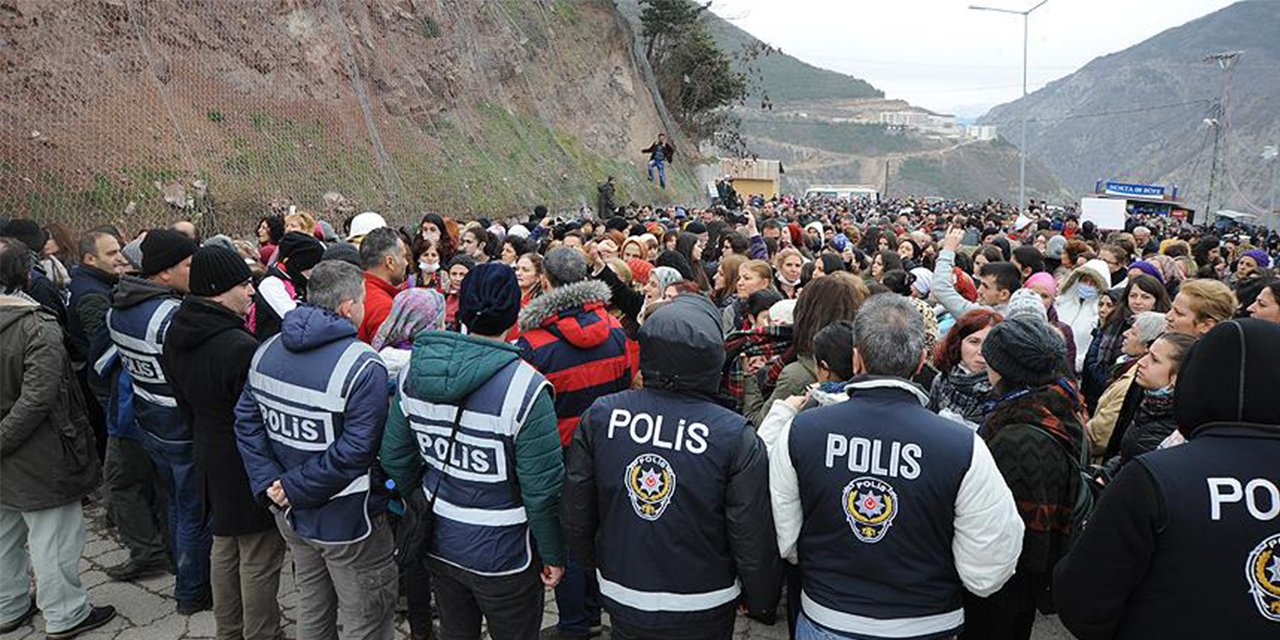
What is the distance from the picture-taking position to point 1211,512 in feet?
6.15

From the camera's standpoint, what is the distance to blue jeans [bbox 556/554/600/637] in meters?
4.05

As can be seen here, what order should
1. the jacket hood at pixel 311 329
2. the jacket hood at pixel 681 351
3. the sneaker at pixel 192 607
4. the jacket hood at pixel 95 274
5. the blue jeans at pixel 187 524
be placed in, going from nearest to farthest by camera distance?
the jacket hood at pixel 681 351 < the jacket hood at pixel 311 329 < the blue jeans at pixel 187 524 < the sneaker at pixel 192 607 < the jacket hood at pixel 95 274

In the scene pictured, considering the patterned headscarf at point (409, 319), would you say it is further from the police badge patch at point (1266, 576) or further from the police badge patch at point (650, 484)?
the police badge patch at point (1266, 576)

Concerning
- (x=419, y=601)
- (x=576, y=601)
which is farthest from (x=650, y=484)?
(x=419, y=601)

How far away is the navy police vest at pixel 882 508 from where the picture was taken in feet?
7.63

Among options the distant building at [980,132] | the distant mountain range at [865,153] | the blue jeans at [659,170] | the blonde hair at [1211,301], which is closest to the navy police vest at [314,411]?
the blonde hair at [1211,301]

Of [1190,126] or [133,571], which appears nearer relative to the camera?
[133,571]

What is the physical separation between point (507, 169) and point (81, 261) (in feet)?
45.3

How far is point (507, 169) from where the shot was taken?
18.6m

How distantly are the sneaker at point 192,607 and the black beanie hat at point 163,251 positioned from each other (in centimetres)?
193

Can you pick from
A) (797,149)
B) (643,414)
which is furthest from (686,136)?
(797,149)

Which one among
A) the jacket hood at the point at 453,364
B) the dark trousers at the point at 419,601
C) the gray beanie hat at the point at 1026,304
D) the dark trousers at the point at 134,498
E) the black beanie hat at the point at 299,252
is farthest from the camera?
the black beanie hat at the point at 299,252

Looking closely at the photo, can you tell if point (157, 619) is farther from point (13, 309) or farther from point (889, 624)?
point (889, 624)

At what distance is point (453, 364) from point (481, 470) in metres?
0.43
